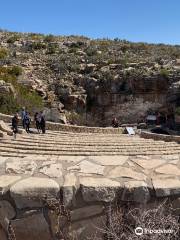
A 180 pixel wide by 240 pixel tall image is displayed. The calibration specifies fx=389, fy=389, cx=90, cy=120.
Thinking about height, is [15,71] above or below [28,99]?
above

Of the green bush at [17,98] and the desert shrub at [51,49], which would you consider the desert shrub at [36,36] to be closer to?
the desert shrub at [51,49]

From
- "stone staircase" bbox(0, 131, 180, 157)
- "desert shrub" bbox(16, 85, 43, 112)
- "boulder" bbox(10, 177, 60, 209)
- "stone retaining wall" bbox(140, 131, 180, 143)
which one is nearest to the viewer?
"boulder" bbox(10, 177, 60, 209)

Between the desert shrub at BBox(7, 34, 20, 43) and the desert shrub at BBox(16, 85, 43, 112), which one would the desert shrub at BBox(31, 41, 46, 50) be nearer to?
the desert shrub at BBox(7, 34, 20, 43)

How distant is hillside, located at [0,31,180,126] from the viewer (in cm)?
3080

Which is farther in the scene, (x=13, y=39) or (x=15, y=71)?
(x=13, y=39)

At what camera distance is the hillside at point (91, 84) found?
30.8 metres

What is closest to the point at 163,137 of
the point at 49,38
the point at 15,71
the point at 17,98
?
the point at 17,98

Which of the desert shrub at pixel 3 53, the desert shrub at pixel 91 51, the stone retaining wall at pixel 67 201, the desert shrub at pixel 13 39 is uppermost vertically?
the desert shrub at pixel 13 39

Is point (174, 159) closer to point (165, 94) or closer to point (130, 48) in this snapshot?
point (165, 94)

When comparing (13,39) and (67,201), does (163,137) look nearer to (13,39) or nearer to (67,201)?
(67,201)

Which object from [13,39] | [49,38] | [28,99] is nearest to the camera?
[28,99]

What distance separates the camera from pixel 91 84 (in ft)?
109

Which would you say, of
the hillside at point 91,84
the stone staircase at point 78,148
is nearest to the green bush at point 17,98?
the hillside at point 91,84

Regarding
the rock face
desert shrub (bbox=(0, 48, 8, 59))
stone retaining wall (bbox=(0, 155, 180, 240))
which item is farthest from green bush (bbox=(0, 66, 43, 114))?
stone retaining wall (bbox=(0, 155, 180, 240))
